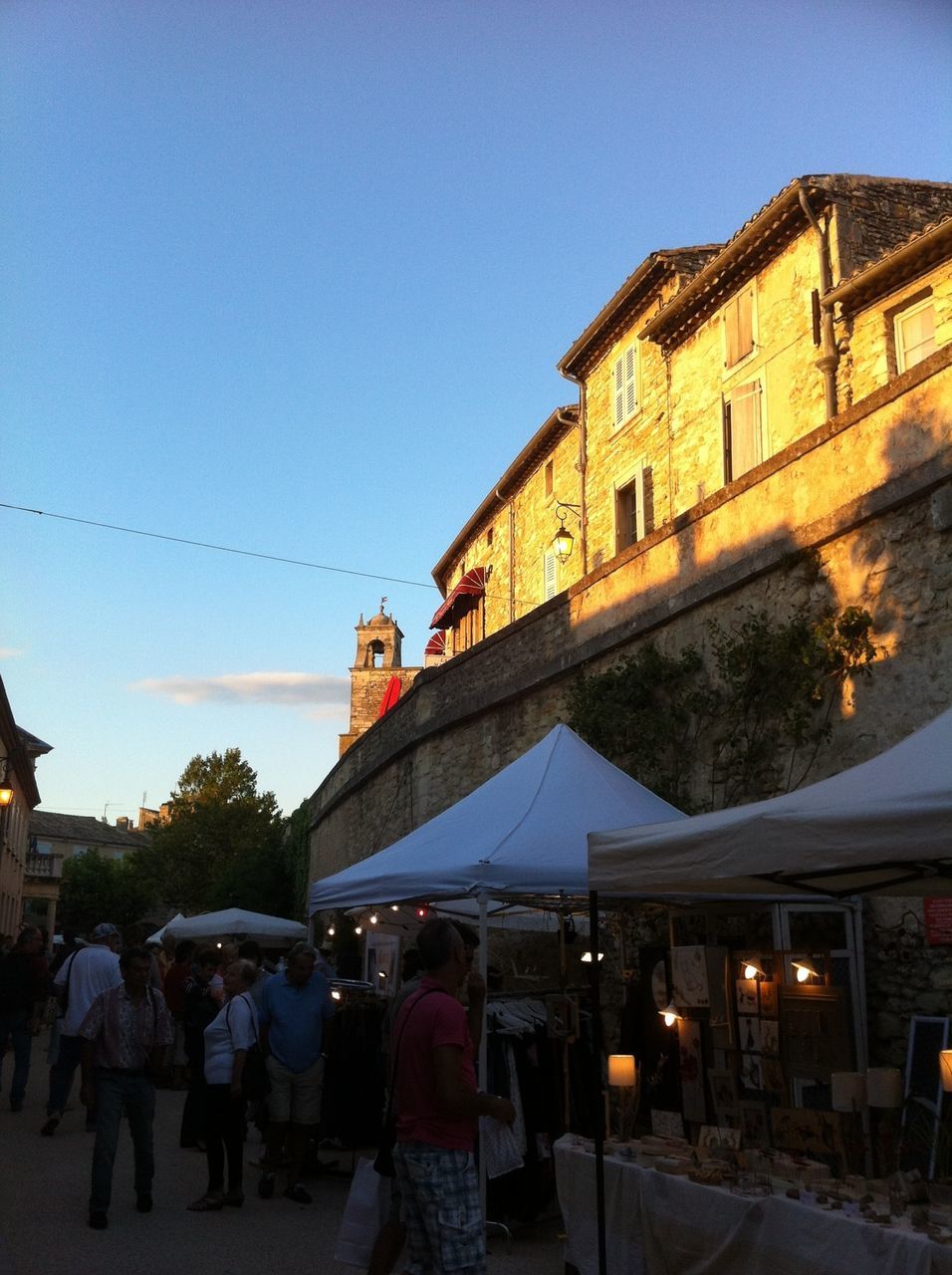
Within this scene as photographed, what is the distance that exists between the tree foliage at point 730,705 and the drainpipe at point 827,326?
638 cm

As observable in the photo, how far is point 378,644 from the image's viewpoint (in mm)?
59531

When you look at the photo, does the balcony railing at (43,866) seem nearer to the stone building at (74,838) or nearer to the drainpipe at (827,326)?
the stone building at (74,838)

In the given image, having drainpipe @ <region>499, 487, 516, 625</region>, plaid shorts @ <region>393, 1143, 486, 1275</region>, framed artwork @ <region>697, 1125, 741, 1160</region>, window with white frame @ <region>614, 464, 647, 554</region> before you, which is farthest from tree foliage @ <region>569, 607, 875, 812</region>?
drainpipe @ <region>499, 487, 516, 625</region>

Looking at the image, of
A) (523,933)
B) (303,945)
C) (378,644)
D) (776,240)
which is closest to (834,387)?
(776,240)

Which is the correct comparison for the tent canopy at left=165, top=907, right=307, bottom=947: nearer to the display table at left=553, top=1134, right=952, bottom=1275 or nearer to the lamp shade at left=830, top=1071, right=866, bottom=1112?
the display table at left=553, top=1134, right=952, bottom=1275

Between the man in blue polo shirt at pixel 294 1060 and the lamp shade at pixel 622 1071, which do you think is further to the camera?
the man in blue polo shirt at pixel 294 1060

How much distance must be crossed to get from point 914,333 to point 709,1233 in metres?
13.3

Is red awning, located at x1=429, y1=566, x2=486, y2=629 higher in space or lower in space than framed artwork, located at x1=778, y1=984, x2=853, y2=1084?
higher

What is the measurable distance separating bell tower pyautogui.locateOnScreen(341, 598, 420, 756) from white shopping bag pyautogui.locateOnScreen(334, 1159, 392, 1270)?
47.5 meters

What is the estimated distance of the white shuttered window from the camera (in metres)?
21.9

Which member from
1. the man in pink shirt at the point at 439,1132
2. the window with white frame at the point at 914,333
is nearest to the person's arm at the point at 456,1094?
the man in pink shirt at the point at 439,1132

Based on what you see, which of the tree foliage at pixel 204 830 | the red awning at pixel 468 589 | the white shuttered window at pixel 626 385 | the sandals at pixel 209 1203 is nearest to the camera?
the sandals at pixel 209 1203

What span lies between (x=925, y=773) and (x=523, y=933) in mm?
10600

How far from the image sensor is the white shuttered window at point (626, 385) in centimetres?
2191
